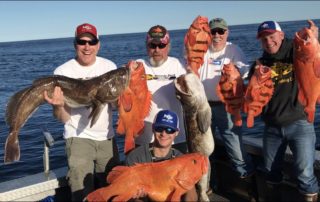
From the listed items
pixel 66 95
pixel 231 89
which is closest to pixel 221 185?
pixel 231 89

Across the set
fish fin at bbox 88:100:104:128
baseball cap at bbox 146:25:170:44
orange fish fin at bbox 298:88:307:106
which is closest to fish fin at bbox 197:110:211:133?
baseball cap at bbox 146:25:170:44

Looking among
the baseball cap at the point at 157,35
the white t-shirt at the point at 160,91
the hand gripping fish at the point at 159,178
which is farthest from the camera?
the white t-shirt at the point at 160,91

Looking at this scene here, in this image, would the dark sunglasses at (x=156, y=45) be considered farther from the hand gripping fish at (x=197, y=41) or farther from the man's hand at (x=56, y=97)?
the man's hand at (x=56, y=97)

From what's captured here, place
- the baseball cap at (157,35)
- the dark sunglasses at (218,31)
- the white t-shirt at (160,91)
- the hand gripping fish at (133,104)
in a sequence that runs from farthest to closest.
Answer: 1. the dark sunglasses at (218,31)
2. the white t-shirt at (160,91)
3. the baseball cap at (157,35)
4. the hand gripping fish at (133,104)

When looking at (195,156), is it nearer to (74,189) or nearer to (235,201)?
(74,189)

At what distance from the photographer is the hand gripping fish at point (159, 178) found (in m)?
4.08

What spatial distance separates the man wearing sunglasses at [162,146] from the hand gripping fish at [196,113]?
1.20 feet

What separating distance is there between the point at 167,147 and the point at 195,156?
1.69ft

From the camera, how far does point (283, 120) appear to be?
4801 millimetres

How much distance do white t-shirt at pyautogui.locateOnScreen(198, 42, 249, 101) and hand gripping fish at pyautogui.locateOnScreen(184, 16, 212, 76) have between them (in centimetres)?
Result: 34

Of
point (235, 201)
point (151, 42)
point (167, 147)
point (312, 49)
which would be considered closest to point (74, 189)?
point (167, 147)

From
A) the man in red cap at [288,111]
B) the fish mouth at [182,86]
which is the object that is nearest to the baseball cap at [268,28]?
the man in red cap at [288,111]

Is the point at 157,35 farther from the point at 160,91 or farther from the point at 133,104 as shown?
the point at 133,104

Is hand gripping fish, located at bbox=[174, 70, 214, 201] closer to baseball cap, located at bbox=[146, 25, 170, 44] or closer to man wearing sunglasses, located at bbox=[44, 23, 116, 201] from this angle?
baseball cap, located at bbox=[146, 25, 170, 44]
